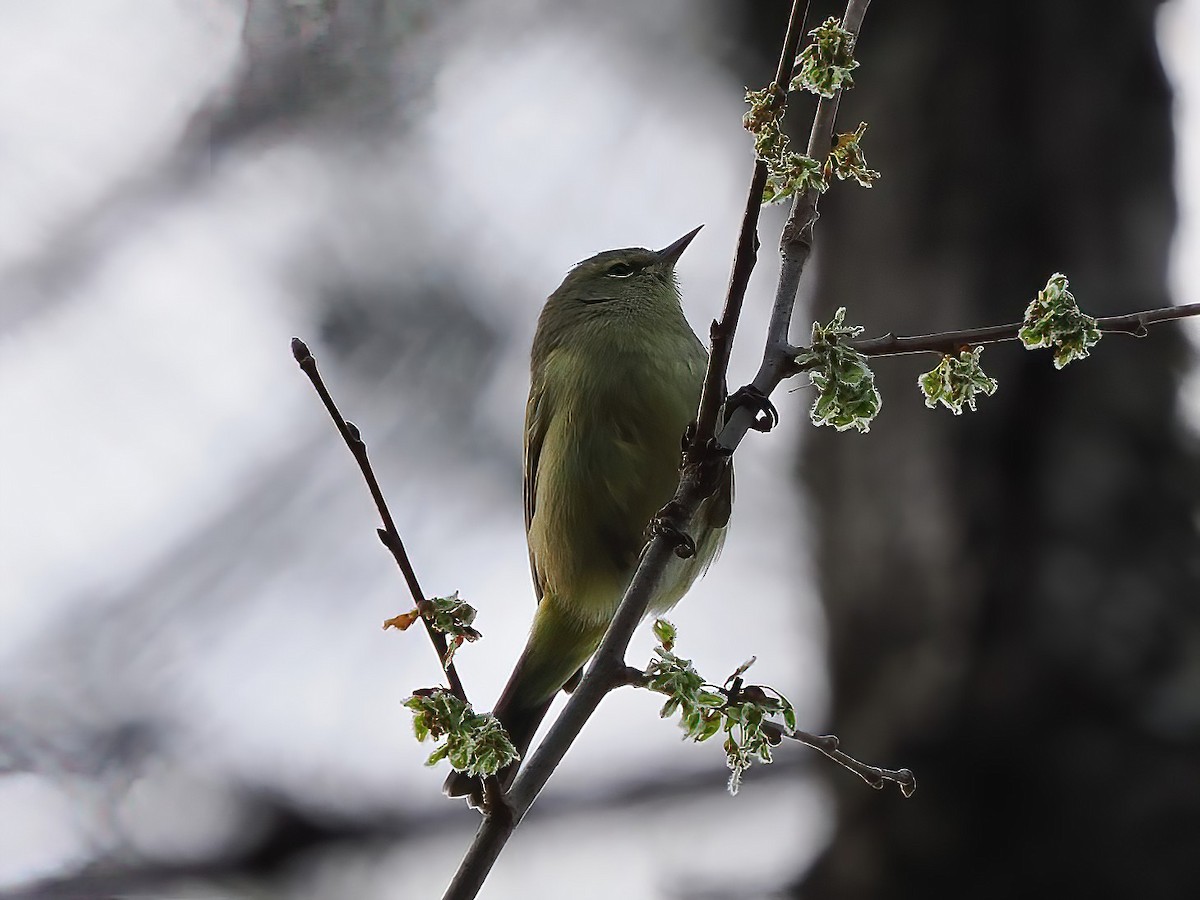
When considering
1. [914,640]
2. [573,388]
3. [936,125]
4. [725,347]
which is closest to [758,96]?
[725,347]

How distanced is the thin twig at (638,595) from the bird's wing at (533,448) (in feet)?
6.18

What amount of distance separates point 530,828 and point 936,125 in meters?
3.38

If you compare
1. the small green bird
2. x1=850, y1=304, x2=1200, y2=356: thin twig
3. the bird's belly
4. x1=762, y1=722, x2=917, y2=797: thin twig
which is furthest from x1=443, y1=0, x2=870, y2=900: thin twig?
the bird's belly

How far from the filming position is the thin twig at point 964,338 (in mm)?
1647

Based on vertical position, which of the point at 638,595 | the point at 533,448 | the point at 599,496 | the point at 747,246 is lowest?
the point at 638,595

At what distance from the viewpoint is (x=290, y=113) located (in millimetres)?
4789

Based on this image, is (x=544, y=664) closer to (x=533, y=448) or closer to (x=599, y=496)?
(x=599, y=496)

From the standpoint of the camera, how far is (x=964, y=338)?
68.9 inches

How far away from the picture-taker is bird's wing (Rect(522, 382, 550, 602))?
376 centimetres

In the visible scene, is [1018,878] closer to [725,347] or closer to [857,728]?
[857,728]

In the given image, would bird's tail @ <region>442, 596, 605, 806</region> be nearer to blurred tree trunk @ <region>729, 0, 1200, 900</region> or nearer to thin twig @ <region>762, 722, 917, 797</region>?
blurred tree trunk @ <region>729, 0, 1200, 900</region>

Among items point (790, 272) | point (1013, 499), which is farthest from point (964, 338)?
point (1013, 499)

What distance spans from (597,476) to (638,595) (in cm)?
170

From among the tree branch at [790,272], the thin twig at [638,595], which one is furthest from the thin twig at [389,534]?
the tree branch at [790,272]
